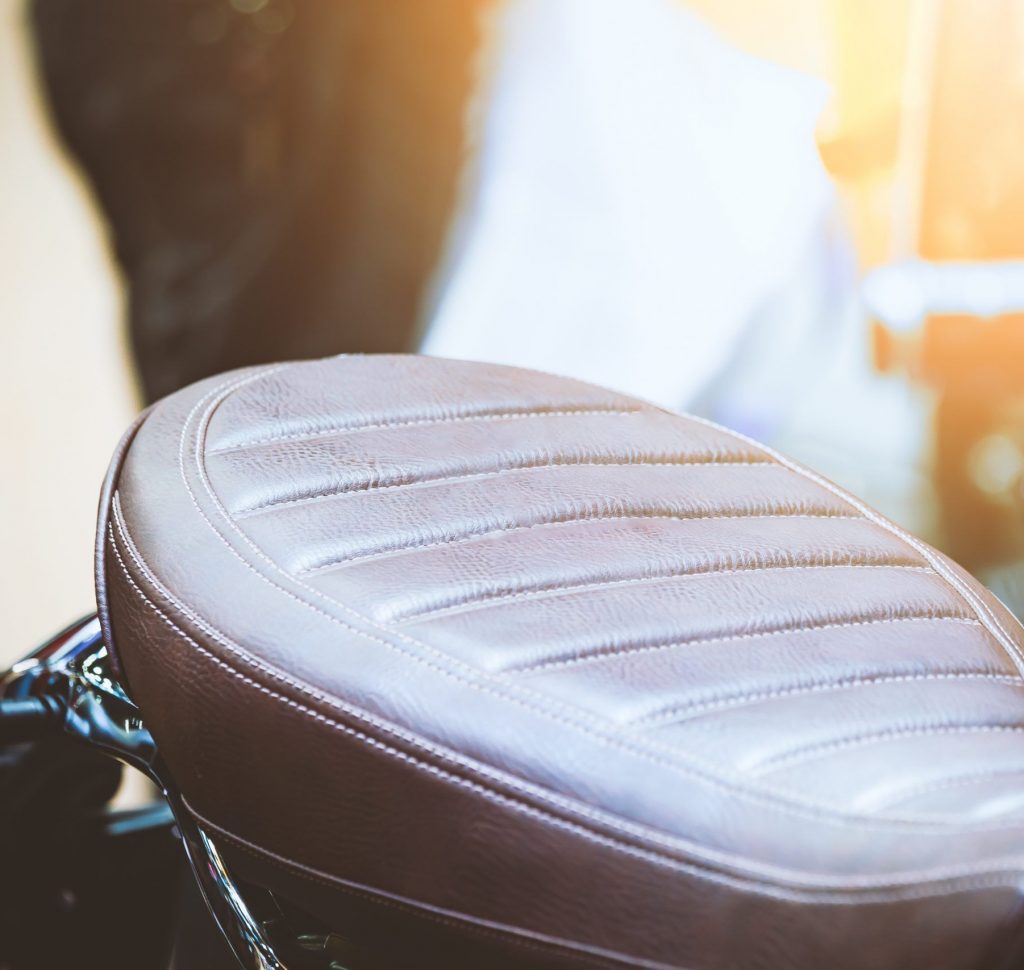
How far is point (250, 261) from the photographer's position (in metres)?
1.54

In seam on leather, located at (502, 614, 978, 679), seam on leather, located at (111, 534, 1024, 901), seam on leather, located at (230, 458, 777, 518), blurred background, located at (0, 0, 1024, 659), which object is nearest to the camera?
seam on leather, located at (111, 534, 1024, 901)

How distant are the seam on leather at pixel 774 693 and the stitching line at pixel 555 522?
18cm

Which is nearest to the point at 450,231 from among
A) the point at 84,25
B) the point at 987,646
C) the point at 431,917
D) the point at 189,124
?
the point at 189,124

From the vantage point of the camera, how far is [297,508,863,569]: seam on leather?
22.2 inches

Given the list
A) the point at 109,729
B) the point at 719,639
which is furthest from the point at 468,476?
the point at 109,729

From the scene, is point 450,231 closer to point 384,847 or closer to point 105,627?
point 105,627

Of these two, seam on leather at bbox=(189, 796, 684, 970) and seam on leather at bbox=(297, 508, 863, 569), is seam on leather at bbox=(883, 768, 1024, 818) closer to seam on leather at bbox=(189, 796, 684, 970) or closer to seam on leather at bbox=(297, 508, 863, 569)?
seam on leather at bbox=(189, 796, 684, 970)

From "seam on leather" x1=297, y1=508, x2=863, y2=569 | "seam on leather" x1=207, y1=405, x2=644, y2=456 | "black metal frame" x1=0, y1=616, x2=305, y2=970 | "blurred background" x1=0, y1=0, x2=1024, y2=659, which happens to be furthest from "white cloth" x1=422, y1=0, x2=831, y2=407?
"black metal frame" x1=0, y1=616, x2=305, y2=970

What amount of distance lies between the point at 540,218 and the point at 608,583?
1.09 meters

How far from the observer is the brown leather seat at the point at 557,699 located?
41 centimetres

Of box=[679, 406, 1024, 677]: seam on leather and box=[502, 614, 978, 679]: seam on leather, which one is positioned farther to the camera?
box=[679, 406, 1024, 677]: seam on leather

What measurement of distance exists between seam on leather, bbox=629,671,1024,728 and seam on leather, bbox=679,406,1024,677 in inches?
2.0

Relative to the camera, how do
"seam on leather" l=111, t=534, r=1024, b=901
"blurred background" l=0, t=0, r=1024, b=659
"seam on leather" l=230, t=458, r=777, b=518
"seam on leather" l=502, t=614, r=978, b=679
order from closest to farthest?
1. "seam on leather" l=111, t=534, r=1024, b=901
2. "seam on leather" l=502, t=614, r=978, b=679
3. "seam on leather" l=230, t=458, r=777, b=518
4. "blurred background" l=0, t=0, r=1024, b=659

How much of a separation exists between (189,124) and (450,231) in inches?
16.7
